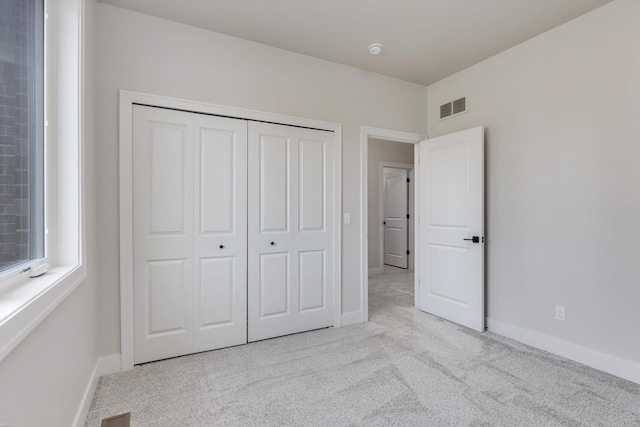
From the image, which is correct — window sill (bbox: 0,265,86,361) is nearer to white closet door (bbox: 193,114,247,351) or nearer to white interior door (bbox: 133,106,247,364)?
white interior door (bbox: 133,106,247,364)

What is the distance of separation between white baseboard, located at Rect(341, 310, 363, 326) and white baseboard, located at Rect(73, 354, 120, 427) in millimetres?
1980

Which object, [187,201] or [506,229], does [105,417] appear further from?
[506,229]

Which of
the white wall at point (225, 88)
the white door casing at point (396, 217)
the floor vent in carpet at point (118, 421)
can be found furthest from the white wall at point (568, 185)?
the white door casing at point (396, 217)

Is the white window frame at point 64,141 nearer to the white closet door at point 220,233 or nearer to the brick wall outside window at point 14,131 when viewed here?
the brick wall outside window at point 14,131

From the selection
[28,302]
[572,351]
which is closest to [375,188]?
[572,351]

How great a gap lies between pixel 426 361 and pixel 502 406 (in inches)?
24.1

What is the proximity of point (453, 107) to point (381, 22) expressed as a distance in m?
1.45

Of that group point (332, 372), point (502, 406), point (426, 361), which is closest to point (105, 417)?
point (332, 372)

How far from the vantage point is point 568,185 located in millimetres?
2494

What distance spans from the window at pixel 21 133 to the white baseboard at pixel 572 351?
353cm

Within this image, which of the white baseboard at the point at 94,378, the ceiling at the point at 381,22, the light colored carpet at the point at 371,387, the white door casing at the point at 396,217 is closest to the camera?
the white baseboard at the point at 94,378

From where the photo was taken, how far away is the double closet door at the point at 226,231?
2387mm

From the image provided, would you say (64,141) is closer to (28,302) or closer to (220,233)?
(28,302)

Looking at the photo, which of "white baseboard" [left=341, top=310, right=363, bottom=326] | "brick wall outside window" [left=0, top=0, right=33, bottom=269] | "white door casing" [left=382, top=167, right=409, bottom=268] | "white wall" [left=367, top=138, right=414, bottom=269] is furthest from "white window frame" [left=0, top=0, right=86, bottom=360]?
"white door casing" [left=382, top=167, right=409, bottom=268]
